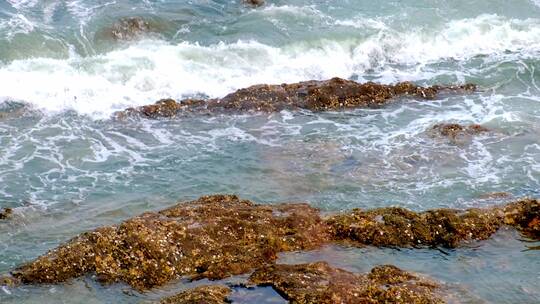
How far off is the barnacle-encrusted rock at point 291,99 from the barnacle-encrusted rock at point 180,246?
6096mm

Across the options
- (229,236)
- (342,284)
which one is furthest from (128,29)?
(342,284)

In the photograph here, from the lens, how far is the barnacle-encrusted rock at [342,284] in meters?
7.86

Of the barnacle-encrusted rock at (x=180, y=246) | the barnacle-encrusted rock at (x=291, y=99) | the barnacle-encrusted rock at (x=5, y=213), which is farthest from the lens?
the barnacle-encrusted rock at (x=291, y=99)

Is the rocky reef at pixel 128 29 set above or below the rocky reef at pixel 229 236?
above

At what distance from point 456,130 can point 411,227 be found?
5888mm

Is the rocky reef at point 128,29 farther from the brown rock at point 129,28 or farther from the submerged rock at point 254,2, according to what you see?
the submerged rock at point 254,2

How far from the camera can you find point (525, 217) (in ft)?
34.5

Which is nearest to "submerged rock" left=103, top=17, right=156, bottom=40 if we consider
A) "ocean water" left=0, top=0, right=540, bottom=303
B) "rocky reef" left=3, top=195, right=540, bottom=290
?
"ocean water" left=0, top=0, right=540, bottom=303

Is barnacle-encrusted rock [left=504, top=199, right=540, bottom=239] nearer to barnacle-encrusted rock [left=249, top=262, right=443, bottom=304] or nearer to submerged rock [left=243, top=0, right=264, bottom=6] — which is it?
barnacle-encrusted rock [left=249, top=262, right=443, bottom=304]

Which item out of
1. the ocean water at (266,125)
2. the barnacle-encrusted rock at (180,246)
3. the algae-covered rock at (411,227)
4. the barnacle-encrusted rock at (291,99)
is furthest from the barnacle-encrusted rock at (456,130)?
the barnacle-encrusted rock at (180,246)

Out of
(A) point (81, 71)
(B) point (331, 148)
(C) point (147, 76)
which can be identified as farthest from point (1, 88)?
(B) point (331, 148)

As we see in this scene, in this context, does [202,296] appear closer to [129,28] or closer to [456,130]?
[456,130]

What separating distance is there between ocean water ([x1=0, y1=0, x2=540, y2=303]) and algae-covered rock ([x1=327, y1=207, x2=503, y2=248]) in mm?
223

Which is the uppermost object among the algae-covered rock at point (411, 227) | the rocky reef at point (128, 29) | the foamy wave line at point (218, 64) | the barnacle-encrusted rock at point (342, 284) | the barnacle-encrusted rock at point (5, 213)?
the rocky reef at point (128, 29)
